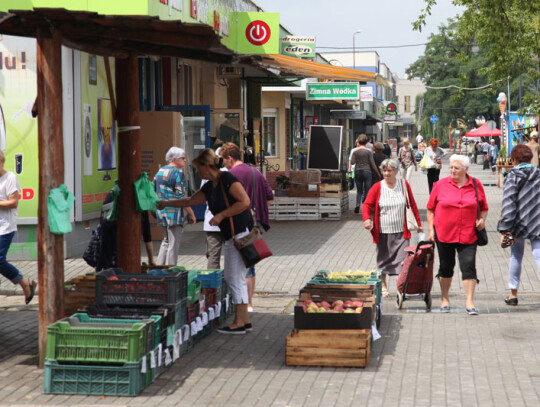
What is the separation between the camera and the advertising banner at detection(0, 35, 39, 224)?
13336 mm

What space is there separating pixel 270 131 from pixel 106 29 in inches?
1027

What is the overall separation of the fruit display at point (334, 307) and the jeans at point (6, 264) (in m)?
3.37

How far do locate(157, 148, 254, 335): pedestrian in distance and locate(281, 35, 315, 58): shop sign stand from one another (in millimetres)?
13053

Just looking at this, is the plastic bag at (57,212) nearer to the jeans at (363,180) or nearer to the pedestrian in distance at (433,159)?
the jeans at (363,180)

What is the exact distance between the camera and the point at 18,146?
1334 centimetres

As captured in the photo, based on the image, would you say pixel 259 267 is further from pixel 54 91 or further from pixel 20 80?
pixel 54 91

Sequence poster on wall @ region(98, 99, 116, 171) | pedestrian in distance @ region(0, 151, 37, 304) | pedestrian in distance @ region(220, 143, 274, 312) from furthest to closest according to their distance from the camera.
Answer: poster on wall @ region(98, 99, 116, 171), pedestrian in distance @ region(220, 143, 274, 312), pedestrian in distance @ region(0, 151, 37, 304)

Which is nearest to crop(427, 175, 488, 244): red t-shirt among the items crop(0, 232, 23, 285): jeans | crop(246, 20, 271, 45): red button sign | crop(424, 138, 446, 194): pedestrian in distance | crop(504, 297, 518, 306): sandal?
crop(504, 297, 518, 306): sandal

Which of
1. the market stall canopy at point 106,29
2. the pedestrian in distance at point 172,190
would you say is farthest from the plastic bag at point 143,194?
the pedestrian in distance at point 172,190

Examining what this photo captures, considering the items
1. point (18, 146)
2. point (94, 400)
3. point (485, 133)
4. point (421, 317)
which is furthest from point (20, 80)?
point (485, 133)

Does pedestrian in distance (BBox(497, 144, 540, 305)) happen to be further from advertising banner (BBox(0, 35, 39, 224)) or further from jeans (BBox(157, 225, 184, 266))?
advertising banner (BBox(0, 35, 39, 224))

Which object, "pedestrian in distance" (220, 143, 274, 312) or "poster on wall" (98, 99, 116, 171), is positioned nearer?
"pedestrian in distance" (220, 143, 274, 312)

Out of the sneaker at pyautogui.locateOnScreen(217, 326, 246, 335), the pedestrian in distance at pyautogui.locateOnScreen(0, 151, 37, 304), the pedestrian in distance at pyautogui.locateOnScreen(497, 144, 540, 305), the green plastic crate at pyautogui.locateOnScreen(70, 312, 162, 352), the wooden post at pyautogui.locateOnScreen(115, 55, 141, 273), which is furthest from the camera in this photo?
the pedestrian in distance at pyautogui.locateOnScreen(497, 144, 540, 305)

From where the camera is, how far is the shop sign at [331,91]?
87.6ft
